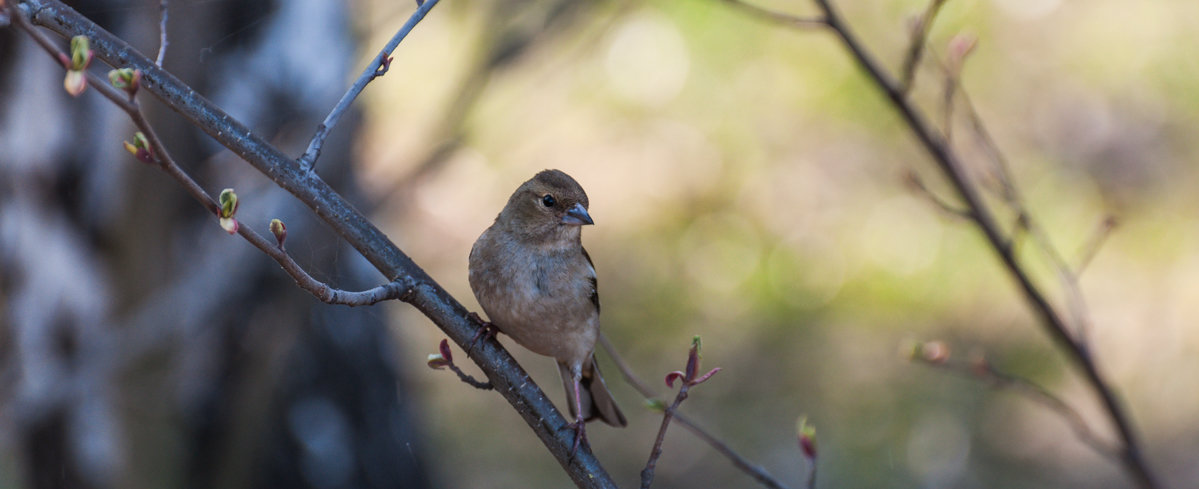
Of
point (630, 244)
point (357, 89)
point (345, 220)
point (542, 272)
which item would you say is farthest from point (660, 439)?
point (630, 244)

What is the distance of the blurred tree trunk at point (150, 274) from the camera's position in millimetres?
3379

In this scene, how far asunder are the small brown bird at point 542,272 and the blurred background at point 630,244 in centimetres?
60

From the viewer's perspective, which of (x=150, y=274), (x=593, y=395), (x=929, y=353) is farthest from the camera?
(x=150, y=274)

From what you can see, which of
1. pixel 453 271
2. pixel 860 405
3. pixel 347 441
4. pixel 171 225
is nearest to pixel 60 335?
pixel 171 225

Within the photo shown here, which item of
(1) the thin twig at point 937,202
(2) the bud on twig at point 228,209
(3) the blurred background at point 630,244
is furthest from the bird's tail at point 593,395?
(2) the bud on twig at point 228,209

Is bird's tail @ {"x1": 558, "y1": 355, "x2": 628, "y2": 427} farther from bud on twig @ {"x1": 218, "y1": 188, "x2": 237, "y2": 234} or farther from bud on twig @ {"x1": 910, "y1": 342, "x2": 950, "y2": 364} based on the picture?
bud on twig @ {"x1": 218, "y1": 188, "x2": 237, "y2": 234}

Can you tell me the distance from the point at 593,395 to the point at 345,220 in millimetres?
1421

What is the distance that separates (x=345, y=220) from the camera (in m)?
1.87

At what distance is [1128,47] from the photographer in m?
7.43

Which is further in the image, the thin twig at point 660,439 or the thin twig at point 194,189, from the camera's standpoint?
the thin twig at point 660,439

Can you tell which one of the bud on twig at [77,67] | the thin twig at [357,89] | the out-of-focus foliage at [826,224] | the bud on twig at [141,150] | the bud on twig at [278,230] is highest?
the bud on twig at [77,67]

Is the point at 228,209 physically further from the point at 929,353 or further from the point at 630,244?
the point at 630,244

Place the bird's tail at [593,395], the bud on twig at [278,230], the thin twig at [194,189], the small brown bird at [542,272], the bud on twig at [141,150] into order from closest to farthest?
the thin twig at [194,189] → the bud on twig at [141,150] → the bud on twig at [278,230] → the small brown bird at [542,272] → the bird's tail at [593,395]

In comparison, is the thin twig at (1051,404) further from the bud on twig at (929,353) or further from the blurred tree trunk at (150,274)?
the blurred tree trunk at (150,274)
